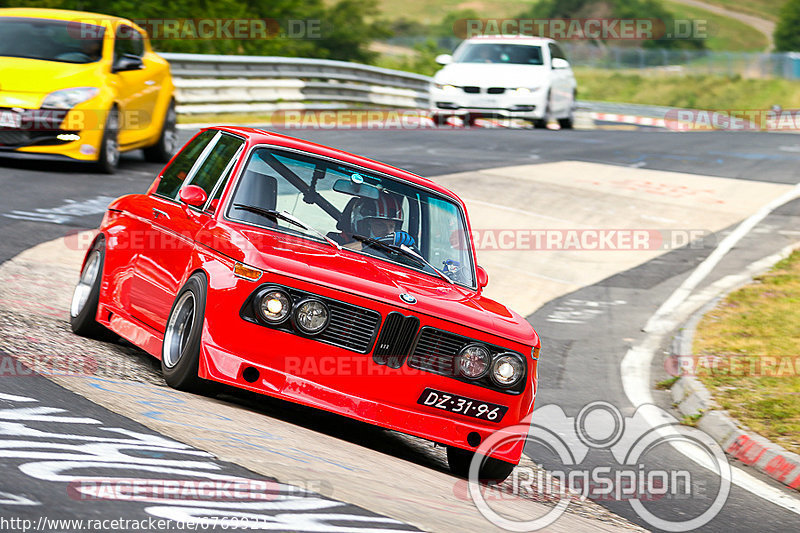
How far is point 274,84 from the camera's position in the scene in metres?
25.2

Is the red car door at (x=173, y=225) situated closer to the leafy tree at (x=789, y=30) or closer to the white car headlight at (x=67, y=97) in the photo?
the white car headlight at (x=67, y=97)

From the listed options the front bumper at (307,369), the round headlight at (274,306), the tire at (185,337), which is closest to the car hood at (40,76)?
the tire at (185,337)

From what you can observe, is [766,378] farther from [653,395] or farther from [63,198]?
[63,198]

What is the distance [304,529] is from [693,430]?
517 centimetres

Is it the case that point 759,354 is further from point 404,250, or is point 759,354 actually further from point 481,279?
point 404,250

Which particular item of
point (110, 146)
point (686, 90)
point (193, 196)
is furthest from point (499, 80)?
point (686, 90)

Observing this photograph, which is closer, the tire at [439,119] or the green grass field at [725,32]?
the tire at [439,119]

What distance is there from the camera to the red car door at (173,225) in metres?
6.84

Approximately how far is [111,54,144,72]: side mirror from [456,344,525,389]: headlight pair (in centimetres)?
934

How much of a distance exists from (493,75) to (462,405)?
18.6 metres

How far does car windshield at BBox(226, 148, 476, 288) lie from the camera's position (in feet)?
22.6

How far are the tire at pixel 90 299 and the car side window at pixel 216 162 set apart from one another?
3.10ft

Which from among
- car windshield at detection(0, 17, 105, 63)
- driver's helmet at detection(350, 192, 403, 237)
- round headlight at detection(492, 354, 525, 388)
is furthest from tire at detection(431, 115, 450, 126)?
round headlight at detection(492, 354, 525, 388)

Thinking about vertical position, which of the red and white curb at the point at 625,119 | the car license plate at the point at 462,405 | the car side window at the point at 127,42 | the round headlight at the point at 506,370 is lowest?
the red and white curb at the point at 625,119
